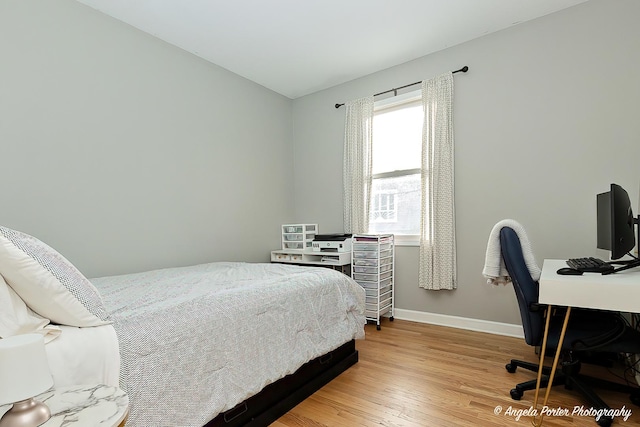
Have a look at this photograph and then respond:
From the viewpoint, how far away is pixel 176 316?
129 cm

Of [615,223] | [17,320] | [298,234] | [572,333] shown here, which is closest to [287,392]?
[17,320]

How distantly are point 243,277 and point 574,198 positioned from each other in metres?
2.53

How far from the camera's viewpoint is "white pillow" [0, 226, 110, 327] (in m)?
0.94

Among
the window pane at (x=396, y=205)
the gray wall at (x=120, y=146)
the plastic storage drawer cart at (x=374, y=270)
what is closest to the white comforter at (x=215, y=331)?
the gray wall at (x=120, y=146)

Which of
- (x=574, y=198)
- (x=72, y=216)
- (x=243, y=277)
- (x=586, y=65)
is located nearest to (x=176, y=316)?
(x=243, y=277)

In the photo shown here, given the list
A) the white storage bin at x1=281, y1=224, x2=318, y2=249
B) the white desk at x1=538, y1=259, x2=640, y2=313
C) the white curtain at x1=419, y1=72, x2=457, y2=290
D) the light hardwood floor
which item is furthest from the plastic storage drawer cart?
the white desk at x1=538, y1=259, x2=640, y2=313

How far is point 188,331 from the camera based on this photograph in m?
1.25

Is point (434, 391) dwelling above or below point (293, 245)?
below

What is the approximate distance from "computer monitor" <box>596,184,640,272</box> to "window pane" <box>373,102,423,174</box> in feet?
5.19

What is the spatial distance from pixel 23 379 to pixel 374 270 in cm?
267

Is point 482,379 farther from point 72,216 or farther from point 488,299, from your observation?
point 72,216

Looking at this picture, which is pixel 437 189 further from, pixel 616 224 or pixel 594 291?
pixel 594 291

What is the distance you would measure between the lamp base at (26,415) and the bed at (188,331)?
10.1 inches

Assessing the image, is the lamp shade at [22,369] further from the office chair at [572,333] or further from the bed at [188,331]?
the office chair at [572,333]
